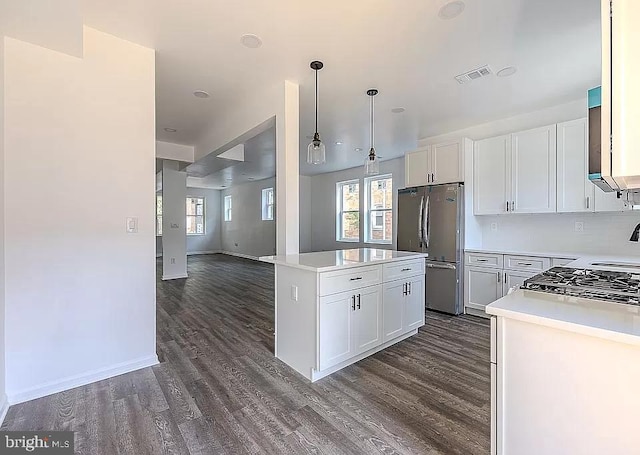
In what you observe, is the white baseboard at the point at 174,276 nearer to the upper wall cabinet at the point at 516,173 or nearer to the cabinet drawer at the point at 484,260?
the cabinet drawer at the point at 484,260

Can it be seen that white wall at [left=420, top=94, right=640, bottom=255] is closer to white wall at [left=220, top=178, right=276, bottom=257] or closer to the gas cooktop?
the gas cooktop

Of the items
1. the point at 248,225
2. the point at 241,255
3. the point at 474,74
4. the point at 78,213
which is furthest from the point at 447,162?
the point at 241,255

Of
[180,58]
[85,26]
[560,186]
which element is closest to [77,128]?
[85,26]

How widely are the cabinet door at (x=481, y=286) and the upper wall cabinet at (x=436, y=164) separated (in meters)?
1.26

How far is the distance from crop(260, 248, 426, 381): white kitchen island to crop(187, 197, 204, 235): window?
9.71 m

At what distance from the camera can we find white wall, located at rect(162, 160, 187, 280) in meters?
6.68

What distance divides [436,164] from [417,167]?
298 millimetres

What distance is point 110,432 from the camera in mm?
1795

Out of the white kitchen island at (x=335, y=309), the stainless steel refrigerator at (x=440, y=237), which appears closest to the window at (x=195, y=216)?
the stainless steel refrigerator at (x=440, y=237)

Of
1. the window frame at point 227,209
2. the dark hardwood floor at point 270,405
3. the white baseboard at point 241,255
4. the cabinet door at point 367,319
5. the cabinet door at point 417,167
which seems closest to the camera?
the dark hardwood floor at point 270,405

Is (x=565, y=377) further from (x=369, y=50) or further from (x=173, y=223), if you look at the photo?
(x=173, y=223)

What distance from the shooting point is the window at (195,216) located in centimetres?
1149

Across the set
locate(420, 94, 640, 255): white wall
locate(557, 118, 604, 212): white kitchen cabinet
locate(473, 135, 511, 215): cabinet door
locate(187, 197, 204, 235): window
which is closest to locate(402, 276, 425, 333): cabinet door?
locate(420, 94, 640, 255): white wall

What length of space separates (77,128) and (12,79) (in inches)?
16.8
